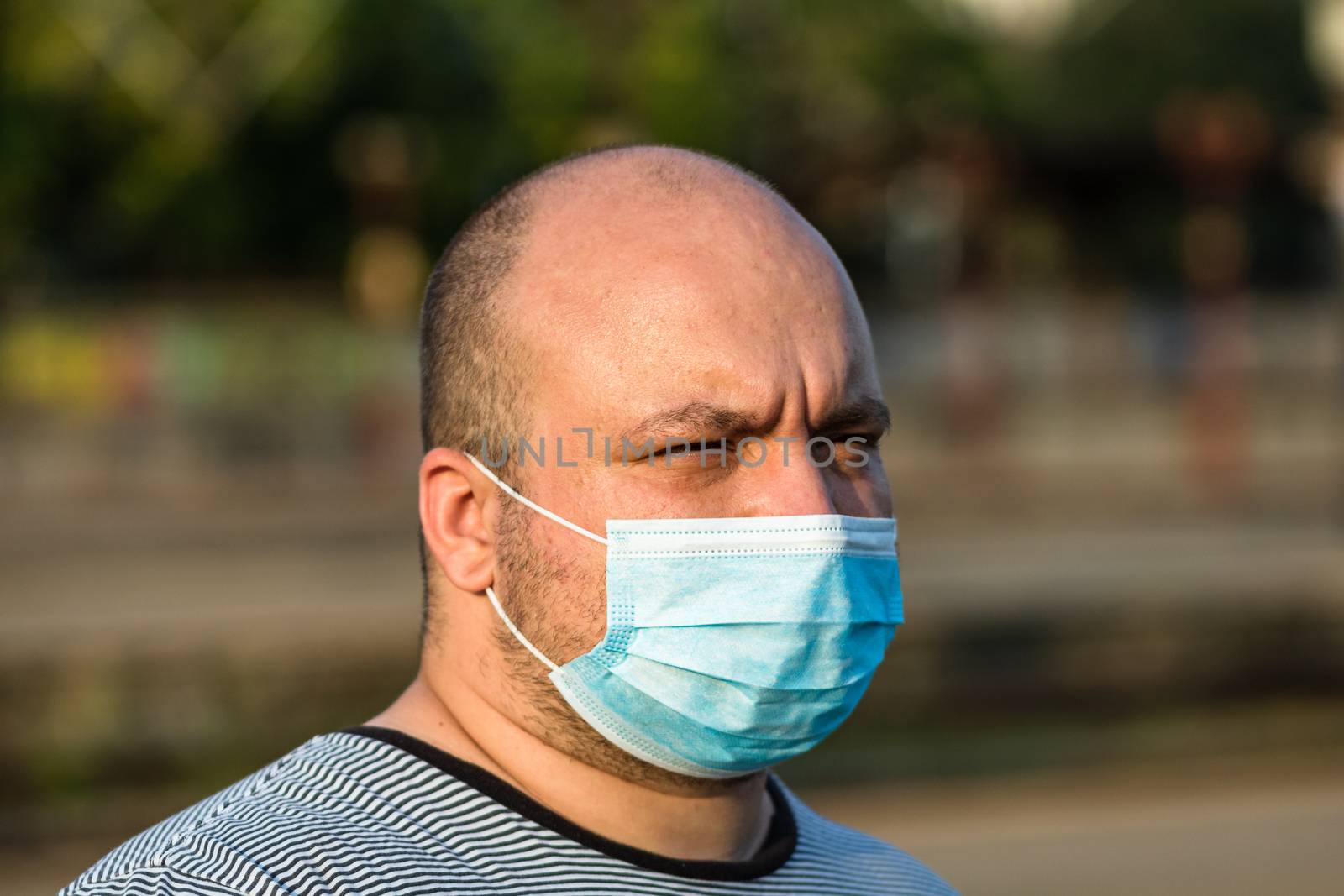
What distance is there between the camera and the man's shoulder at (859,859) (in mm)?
2277

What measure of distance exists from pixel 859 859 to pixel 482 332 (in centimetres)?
97

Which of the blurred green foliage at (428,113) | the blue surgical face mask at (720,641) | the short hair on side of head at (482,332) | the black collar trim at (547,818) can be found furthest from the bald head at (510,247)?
the blurred green foliage at (428,113)

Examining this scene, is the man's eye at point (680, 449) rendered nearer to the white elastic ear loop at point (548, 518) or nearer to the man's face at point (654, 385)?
the man's face at point (654, 385)

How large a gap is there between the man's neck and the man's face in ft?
0.10

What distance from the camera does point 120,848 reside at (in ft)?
6.42

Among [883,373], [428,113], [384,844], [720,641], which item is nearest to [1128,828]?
[720,641]

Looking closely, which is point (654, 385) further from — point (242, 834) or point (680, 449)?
point (242, 834)

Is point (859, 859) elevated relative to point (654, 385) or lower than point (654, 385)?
lower

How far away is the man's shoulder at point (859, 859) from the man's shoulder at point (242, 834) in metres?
0.68

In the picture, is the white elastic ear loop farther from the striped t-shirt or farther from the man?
the striped t-shirt

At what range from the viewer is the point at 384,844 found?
1888mm

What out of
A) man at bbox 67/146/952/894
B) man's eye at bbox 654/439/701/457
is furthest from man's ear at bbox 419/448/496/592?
man's eye at bbox 654/439/701/457

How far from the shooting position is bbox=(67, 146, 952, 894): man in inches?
81.7

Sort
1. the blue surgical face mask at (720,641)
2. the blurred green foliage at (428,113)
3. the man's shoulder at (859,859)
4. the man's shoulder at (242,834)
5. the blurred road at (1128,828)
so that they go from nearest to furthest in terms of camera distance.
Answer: the man's shoulder at (242,834) < the blue surgical face mask at (720,641) < the man's shoulder at (859,859) < the blurred road at (1128,828) < the blurred green foliage at (428,113)
